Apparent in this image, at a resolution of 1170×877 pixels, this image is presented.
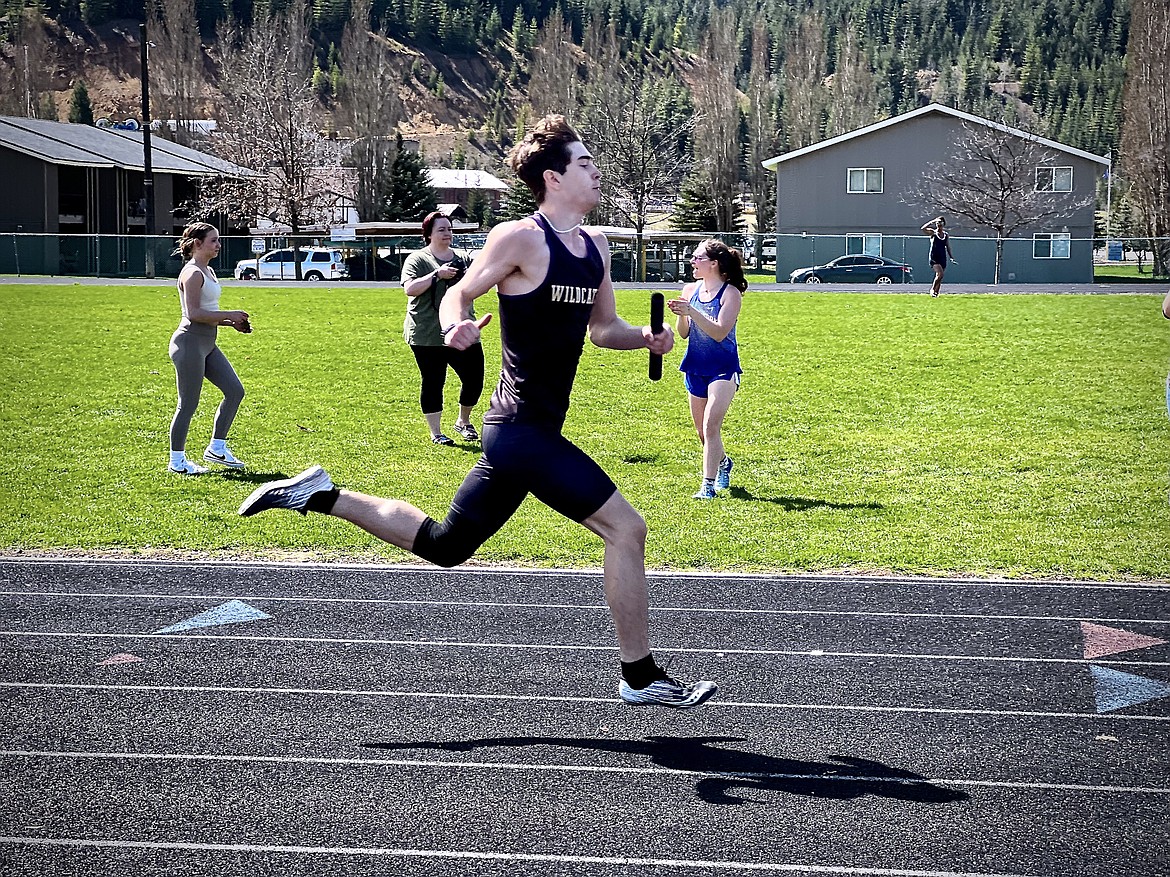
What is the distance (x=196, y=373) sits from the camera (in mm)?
10742

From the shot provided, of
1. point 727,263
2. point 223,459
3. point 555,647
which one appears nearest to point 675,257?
point 223,459

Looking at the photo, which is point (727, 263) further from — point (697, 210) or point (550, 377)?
point (697, 210)

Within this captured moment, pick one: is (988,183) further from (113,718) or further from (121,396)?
(113,718)

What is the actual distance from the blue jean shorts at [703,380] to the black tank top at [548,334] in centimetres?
472

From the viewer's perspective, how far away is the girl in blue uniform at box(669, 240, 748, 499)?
9.63m

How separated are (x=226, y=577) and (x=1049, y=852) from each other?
507 cm

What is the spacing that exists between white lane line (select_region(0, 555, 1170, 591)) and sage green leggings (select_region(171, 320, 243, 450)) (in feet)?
8.49

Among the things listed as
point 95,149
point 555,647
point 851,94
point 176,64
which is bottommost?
point 555,647

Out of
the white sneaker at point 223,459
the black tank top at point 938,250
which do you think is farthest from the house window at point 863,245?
the white sneaker at point 223,459

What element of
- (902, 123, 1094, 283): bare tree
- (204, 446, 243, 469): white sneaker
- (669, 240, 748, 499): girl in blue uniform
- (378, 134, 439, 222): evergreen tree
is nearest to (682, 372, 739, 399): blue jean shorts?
(669, 240, 748, 499): girl in blue uniform

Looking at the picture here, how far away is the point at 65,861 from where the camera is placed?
4.11 metres

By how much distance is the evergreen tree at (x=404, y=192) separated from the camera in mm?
76188

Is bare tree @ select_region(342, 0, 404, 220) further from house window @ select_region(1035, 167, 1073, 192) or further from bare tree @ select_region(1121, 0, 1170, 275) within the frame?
bare tree @ select_region(1121, 0, 1170, 275)

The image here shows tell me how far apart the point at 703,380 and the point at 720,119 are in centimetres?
7573
